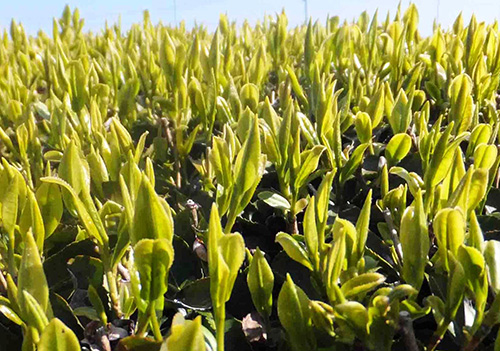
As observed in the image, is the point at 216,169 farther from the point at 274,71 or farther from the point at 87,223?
the point at 274,71

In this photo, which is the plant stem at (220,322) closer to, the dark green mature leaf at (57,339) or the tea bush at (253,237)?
the tea bush at (253,237)

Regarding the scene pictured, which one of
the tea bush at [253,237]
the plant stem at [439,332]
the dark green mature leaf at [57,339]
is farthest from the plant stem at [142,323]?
the plant stem at [439,332]

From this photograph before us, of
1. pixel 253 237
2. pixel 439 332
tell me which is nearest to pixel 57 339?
pixel 439 332

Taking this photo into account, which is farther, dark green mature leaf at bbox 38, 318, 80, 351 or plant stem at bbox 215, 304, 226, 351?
plant stem at bbox 215, 304, 226, 351

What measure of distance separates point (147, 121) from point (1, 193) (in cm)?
96

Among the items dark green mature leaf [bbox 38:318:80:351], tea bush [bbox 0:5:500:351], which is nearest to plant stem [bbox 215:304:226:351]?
tea bush [bbox 0:5:500:351]

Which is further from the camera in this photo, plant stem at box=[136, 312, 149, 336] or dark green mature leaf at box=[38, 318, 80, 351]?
plant stem at box=[136, 312, 149, 336]

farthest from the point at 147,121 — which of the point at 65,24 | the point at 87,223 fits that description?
the point at 65,24

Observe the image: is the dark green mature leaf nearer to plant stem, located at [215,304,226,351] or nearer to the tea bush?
the tea bush

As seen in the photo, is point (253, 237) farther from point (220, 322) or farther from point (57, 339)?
point (57, 339)

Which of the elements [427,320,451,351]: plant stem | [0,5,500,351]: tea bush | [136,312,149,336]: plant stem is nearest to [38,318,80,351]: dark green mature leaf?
Result: [0,5,500,351]: tea bush

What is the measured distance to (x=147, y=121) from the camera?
5.94 feet

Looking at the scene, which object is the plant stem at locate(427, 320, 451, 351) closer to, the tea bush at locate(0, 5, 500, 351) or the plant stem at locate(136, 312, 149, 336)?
the tea bush at locate(0, 5, 500, 351)

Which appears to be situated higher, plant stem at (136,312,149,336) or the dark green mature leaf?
the dark green mature leaf
